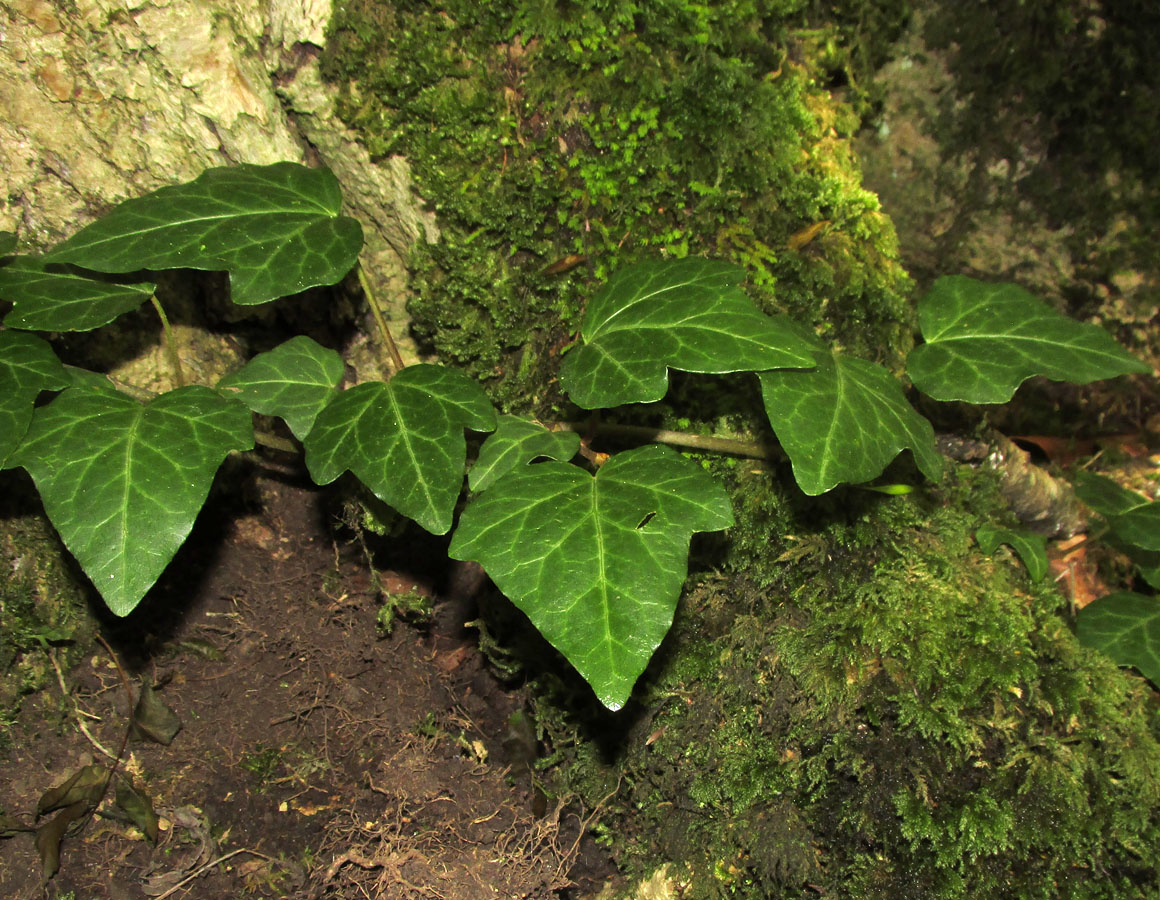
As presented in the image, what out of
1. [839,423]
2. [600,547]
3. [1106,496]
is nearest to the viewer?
[600,547]

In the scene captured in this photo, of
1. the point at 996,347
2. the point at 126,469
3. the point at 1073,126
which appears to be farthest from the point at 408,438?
the point at 1073,126

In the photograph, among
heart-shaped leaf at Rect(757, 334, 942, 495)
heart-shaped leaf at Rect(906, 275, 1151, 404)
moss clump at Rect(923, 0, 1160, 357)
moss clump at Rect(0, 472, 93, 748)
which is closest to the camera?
heart-shaped leaf at Rect(757, 334, 942, 495)

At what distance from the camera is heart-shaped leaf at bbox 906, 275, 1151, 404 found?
165 centimetres

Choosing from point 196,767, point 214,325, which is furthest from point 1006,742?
point 214,325

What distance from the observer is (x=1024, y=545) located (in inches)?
74.8

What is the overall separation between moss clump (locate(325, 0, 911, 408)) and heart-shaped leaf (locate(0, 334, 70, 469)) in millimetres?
819

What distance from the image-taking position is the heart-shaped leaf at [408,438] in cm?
144

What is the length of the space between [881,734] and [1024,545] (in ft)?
2.18

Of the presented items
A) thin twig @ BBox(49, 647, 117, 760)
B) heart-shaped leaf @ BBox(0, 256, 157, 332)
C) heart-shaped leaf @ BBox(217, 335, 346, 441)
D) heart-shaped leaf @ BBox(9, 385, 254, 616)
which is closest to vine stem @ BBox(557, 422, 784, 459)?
heart-shaped leaf @ BBox(217, 335, 346, 441)

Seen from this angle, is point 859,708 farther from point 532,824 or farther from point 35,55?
point 35,55

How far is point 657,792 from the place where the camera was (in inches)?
73.2

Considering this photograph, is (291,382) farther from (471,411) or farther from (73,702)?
(73,702)

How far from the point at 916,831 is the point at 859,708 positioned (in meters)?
0.25

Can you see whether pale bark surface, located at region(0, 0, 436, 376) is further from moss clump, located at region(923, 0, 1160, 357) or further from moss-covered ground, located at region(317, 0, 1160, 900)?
moss clump, located at region(923, 0, 1160, 357)
